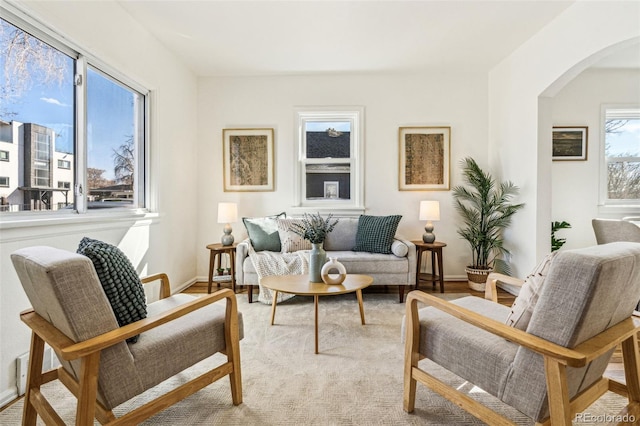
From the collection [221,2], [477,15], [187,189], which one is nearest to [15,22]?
[221,2]

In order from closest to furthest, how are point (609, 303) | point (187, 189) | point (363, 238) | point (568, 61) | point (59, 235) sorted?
point (609, 303) < point (59, 235) < point (568, 61) < point (363, 238) < point (187, 189)

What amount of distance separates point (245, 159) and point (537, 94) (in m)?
3.44

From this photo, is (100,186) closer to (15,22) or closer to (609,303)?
(15,22)

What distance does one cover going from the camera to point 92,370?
1101 millimetres

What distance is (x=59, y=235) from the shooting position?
193 cm

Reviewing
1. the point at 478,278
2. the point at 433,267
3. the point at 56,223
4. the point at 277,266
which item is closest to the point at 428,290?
the point at 433,267

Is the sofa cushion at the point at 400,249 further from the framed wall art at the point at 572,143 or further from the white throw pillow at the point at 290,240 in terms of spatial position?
the framed wall art at the point at 572,143

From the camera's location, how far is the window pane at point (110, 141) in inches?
95.3

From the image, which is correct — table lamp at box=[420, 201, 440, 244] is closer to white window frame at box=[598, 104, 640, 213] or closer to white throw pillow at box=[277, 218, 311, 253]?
white throw pillow at box=[277, 218, 311, 253]

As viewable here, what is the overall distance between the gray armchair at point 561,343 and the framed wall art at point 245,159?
3194 mm

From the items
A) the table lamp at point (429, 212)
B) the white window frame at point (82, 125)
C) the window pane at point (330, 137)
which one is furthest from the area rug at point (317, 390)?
the window pane at point (330, 137)

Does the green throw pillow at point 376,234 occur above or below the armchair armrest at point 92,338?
above

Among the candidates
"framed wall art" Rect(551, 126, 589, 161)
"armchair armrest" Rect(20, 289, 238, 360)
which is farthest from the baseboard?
"framed wall art" Rect(551, 126, 589, 161)

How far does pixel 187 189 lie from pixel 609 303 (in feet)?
12.9
